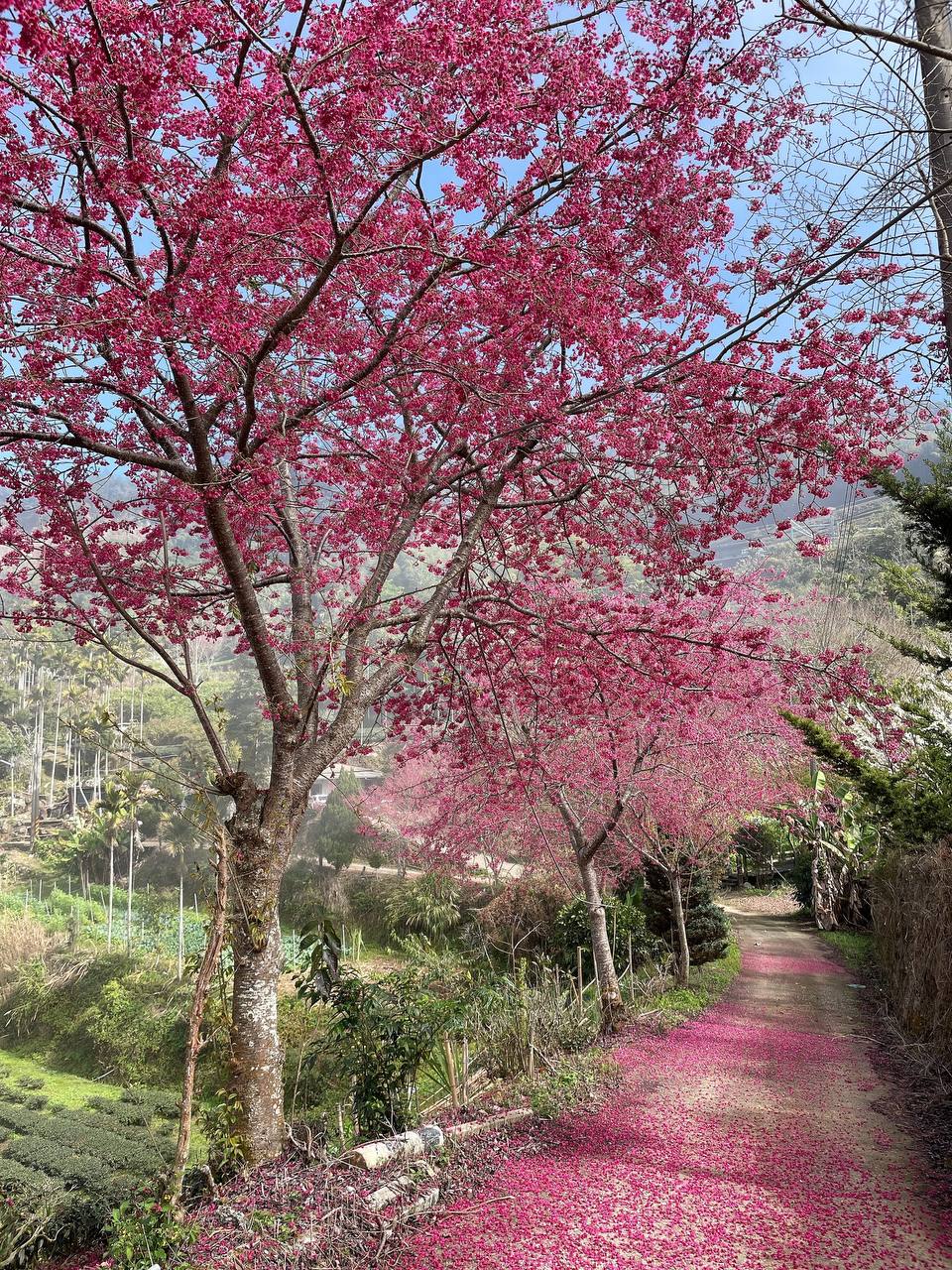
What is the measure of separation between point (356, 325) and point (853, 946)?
51.6 feet

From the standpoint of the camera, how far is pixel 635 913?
12305 mm

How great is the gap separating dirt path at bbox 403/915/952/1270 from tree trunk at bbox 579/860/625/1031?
3.82 ft

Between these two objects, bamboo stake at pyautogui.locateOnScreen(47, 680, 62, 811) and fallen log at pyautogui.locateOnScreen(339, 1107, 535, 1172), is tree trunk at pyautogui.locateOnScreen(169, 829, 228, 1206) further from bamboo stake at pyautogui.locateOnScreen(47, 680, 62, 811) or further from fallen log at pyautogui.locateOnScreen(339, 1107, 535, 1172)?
bamboo stake at pyautogui.locateOnScreen(47, 680, 62, 811)

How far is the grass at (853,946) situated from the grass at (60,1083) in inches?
525

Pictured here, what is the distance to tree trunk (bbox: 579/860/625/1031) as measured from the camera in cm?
861

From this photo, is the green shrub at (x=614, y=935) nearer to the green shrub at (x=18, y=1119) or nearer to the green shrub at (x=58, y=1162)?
the green shrub at (x=58, y=1162)

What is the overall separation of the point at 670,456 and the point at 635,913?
9.07 m

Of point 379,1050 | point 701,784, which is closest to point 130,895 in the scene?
point 701,784

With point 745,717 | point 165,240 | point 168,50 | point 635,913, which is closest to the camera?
point 168,50

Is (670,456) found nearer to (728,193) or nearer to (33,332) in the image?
(728,193)

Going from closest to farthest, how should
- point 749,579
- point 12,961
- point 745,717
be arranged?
point 745,717
point 749,579
point 12,961

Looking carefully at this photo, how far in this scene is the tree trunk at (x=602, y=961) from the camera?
339 inches

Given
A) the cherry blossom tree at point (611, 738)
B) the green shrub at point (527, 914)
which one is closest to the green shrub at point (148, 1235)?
the cherry blossom tree at point (611, 738)

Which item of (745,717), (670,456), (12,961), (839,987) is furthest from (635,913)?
(12,961)
